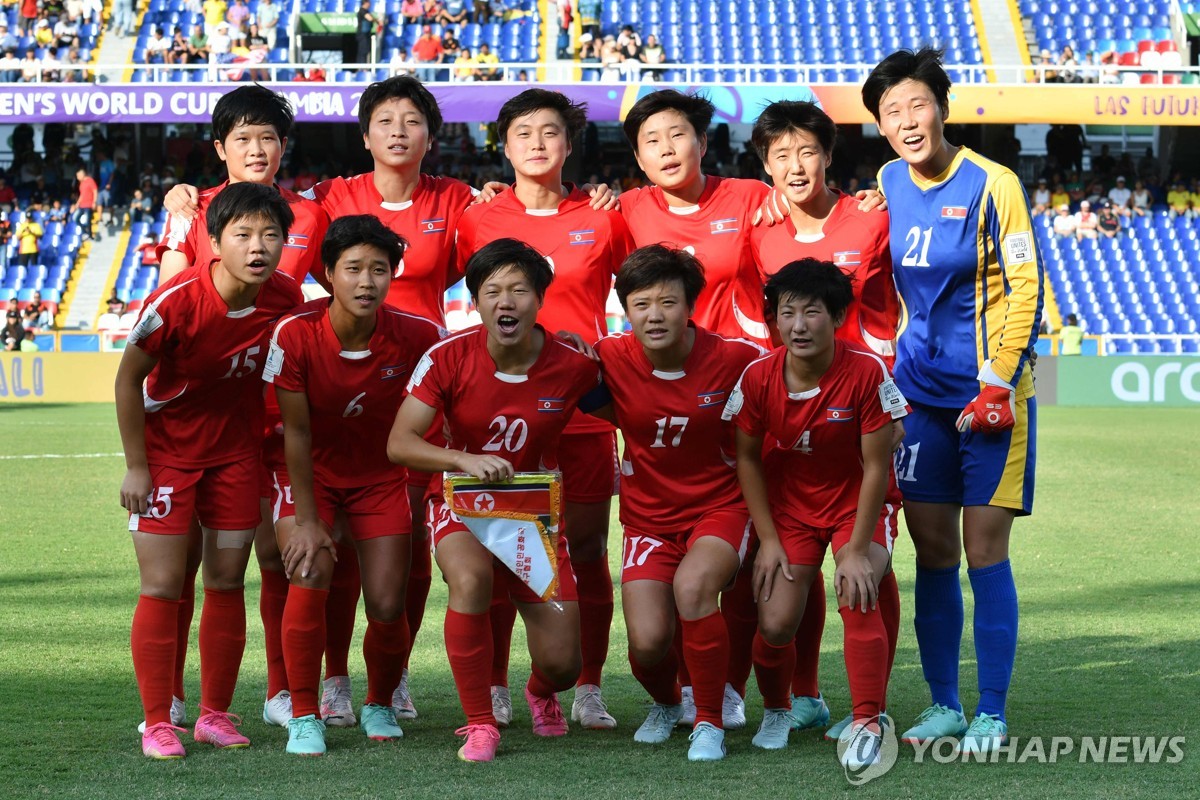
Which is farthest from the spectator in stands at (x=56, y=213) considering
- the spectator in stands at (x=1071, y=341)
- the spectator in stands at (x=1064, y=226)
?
the spectator in stands at (x=1064, y=226)

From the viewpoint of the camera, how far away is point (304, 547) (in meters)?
4.64

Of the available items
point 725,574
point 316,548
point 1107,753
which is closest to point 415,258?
point 316,548

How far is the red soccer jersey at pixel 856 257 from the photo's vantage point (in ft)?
16.6

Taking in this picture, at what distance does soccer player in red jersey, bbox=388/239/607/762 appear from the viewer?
4578mm

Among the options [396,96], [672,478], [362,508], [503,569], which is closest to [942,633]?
[672,478]

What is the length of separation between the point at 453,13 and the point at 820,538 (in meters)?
26.9

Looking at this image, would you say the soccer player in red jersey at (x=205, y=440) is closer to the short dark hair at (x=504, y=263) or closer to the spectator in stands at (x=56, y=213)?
the short dark hair at (x=504, y=263)

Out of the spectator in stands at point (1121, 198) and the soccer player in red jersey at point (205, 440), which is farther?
the spectator in stands at point (1121, 198)

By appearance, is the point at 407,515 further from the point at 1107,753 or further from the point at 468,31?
the point at 468,31

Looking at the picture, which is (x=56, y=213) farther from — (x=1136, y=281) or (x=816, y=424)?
(x=816, y=424)

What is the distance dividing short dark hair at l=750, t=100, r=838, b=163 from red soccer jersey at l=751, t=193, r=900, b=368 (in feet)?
0.91

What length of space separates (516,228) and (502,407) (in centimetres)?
94

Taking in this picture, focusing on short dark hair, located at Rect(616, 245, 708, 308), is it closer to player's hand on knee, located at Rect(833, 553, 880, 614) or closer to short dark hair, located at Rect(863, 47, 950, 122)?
short dark hair, located at Rect(863, 47, 950, 122)

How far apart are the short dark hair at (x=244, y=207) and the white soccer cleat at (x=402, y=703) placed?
5.54 feet
